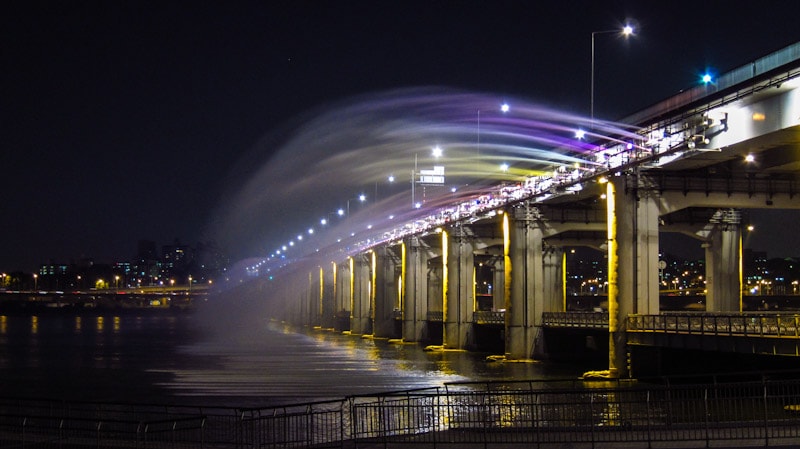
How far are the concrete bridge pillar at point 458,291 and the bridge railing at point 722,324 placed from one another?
126ft

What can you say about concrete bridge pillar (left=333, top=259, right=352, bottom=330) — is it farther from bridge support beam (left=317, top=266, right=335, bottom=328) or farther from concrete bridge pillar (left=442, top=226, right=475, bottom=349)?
concrete bridge pillar (left=442, top=226, right=475, bottom=349)

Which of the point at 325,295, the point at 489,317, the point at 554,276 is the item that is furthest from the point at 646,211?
the point at 325,295

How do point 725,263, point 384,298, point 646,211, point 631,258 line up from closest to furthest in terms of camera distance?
point 631,258 < point 646,211 < point 725,263 < point 384,298

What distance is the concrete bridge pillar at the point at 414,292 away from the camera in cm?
10688

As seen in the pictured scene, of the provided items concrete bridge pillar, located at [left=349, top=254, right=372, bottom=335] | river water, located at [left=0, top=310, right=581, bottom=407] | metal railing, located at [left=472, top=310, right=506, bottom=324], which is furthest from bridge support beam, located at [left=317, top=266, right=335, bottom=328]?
metal railing, located at [left=472, top=310, right=506, bottom=324]

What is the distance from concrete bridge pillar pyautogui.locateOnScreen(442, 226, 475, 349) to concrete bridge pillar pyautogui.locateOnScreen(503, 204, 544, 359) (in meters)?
16.7

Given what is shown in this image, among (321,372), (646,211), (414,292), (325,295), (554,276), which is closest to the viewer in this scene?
(646,211)

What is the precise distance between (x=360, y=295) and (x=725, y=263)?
235 ft

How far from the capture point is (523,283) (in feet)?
241

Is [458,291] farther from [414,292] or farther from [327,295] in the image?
[327,295]

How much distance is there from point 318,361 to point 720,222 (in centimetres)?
3347

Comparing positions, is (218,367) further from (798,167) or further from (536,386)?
(798,167)

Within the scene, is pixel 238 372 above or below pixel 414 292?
below

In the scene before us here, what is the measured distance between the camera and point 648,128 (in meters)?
52.1
